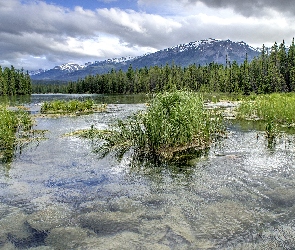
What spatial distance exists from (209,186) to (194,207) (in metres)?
2.72

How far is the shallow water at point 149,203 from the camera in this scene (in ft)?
33.5

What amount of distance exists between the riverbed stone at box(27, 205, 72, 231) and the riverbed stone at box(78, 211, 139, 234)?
64 centimetres

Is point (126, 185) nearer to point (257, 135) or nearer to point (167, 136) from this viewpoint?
point (167, 136)

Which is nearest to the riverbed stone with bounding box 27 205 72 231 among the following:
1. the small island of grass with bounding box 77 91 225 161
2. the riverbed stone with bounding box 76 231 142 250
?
the riverbed stone with bounding box 76 231 142 250

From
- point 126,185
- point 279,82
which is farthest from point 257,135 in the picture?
point 279,82

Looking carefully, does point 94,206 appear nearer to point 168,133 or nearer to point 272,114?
point 168,133

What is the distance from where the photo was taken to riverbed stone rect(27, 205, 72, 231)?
1135 centimetres

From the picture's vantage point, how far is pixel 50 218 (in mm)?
11938

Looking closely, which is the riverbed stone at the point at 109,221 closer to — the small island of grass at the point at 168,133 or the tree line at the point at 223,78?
the small island of grass at the point at 168,133

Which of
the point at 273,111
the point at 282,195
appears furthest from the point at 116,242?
the point at 273,111

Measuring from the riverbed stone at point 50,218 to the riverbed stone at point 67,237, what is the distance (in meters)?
0.45

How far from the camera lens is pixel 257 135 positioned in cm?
2783

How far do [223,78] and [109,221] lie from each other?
13290 centimetres

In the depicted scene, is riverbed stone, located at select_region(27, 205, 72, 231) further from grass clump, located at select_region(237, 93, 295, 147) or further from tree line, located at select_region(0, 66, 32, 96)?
tree line, located at select_region(0, 66, 32, 96)
